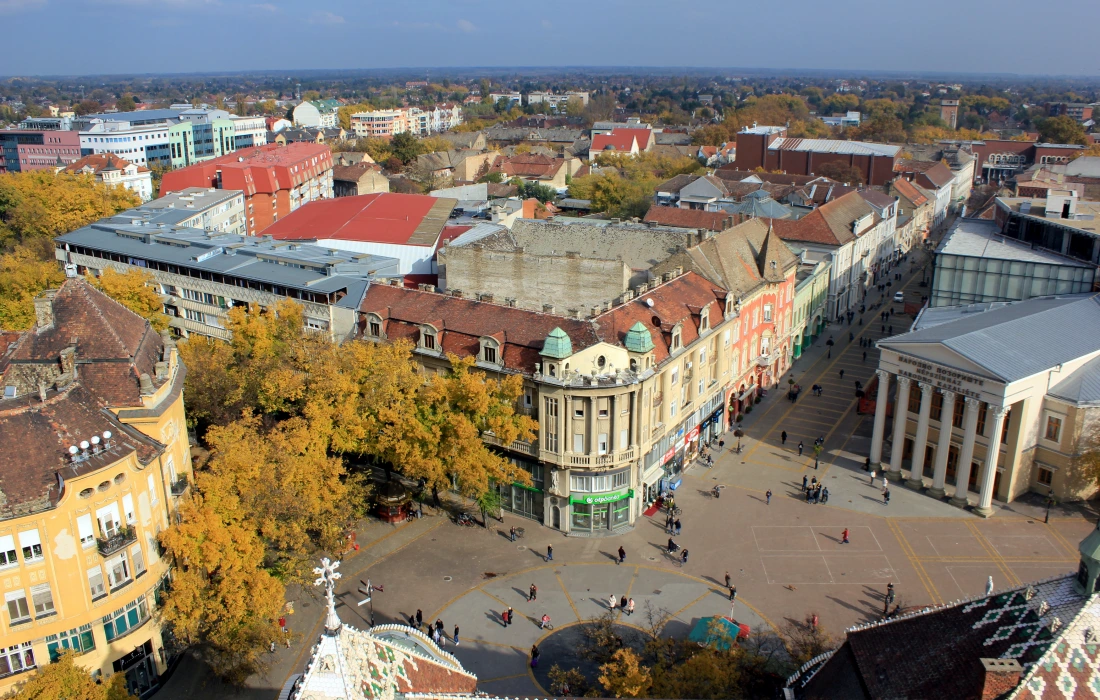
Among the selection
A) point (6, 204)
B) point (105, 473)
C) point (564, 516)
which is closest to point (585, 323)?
point (564, 516)

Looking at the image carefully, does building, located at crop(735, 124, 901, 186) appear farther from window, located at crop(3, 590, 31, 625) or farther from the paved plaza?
window, located at crop(3, 590, 31, 625)

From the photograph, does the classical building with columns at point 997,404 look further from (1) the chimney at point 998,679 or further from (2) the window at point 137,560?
(2) the window at point 137,560

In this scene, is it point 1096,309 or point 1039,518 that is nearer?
point 1039,518

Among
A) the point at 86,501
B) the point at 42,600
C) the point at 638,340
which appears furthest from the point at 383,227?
the point at 42,600

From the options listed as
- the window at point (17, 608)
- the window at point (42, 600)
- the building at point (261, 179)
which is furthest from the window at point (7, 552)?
the building at point (261, 179)

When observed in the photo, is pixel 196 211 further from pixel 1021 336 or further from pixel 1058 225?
pixel 1058 225

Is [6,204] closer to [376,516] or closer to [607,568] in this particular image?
[376,516]
